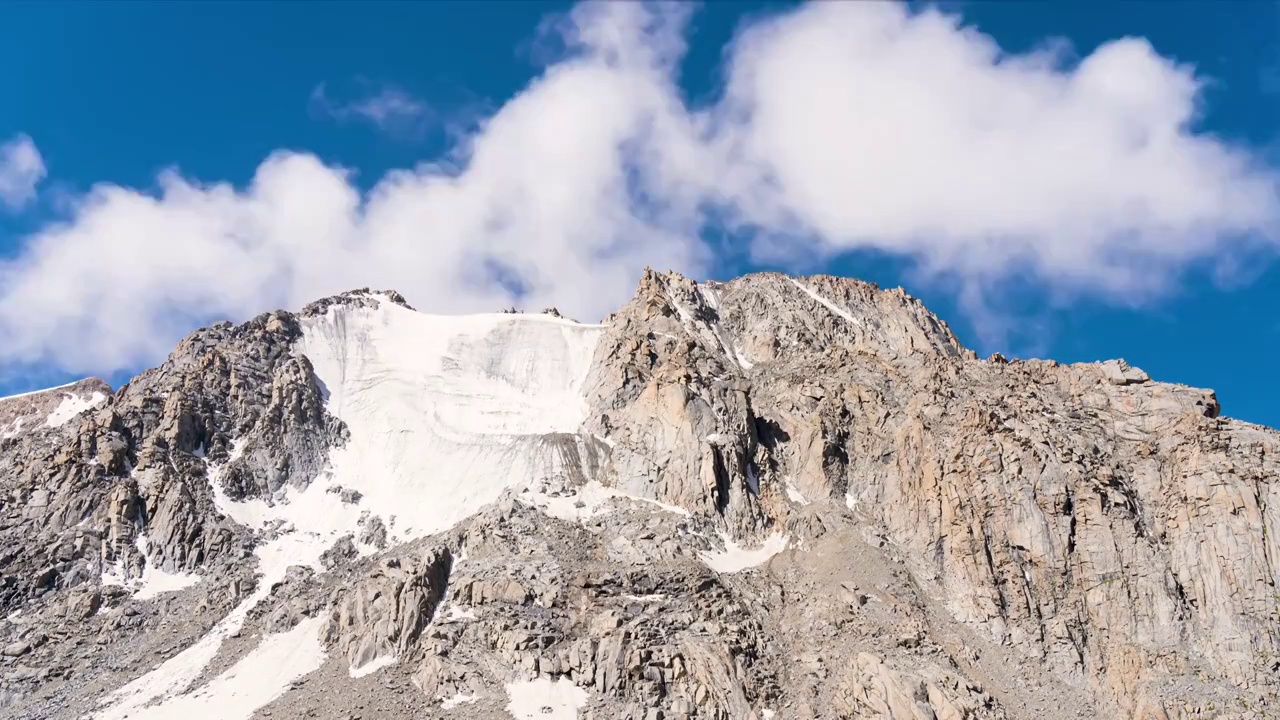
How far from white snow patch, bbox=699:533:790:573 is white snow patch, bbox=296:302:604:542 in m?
22.0

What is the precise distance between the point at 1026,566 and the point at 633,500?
35.0m

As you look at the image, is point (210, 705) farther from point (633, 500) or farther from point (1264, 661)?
point (1264, 661)

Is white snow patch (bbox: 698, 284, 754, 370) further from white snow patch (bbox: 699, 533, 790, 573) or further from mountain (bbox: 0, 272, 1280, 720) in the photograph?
white snow patch (bbox: 699, 533, 790, 573)

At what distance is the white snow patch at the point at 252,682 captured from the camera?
7838 centimetres

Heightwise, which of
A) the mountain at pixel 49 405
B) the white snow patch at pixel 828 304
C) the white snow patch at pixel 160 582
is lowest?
the white snow patch at pixel 160 582

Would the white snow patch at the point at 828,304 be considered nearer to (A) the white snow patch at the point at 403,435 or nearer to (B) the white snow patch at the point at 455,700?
(A) the white snow patch at the point at 403,435

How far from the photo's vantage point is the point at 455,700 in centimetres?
7488

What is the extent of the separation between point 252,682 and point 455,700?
59.4 ft

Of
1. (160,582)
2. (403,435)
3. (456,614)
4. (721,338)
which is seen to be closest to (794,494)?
(456,614)

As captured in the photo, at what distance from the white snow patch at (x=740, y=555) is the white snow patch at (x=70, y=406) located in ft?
262

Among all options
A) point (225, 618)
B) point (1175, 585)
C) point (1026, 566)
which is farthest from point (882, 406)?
point (225, 618)

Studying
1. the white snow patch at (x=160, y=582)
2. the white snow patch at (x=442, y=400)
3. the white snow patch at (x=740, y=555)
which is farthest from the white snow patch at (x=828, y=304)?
the white snow patch at (x=160, y=582)

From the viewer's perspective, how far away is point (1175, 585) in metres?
80.6

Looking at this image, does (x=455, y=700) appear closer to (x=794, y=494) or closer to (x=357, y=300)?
(x=794, y=494)
